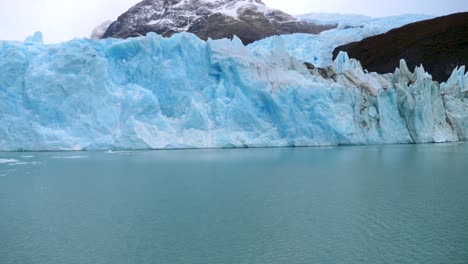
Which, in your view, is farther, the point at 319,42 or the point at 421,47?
the point at 421,47

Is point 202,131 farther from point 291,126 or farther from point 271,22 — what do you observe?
point 271,22

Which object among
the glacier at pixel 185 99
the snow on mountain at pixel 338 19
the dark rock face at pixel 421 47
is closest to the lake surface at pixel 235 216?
the glacier at pixel 185 99

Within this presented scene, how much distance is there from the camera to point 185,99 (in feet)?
64.3

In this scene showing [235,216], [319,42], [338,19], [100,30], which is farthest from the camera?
[100,30]

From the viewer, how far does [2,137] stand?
1742cm

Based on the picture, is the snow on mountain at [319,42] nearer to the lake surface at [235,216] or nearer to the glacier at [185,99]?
the glacier at [185,99]

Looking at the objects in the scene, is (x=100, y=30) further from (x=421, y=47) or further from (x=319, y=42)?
(x=421, y=47)

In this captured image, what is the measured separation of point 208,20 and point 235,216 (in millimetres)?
65282

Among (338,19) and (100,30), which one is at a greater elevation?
(338,19)

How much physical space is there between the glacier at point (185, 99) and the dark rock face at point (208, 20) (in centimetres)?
3947

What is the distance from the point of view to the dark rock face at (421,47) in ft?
160

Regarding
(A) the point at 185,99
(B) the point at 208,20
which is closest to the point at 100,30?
(B) the point at 208,20

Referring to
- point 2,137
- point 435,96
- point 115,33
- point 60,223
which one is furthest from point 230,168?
point 115,33

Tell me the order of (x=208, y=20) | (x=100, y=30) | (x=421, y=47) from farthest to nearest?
(x=100, y=30) < (x=208, y=20) < (x=421, y=47)
